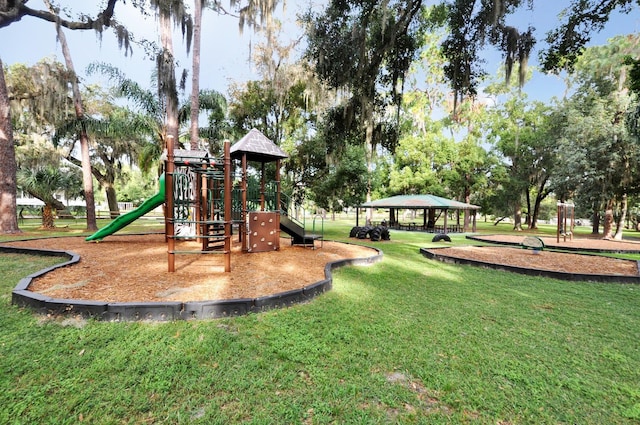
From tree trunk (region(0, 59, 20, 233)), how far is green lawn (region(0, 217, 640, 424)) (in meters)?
10.2

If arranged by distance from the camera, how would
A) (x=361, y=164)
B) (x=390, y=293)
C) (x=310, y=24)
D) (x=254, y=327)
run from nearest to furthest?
(x=254, y=327) < (x=390, y=293) < (x=310, y=24) < (x=361, y=164)

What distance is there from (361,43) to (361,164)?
28.8 feet

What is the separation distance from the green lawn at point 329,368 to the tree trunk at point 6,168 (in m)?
10.2

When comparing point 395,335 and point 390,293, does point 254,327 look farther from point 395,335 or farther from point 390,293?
point 390,293

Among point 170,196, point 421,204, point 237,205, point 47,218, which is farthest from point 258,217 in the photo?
point 421,204

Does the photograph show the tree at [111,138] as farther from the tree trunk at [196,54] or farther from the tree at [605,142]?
the tree at [605,142]

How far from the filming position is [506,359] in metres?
2.82

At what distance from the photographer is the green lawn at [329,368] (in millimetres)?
2041

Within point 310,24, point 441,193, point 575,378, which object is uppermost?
point 310,24

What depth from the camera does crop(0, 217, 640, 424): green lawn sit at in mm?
2041

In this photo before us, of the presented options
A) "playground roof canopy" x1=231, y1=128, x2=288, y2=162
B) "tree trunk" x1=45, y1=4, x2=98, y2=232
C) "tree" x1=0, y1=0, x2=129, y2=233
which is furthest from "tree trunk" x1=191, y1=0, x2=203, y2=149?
"tree trunk" x1=45, y1=4, x2=98, y2=232

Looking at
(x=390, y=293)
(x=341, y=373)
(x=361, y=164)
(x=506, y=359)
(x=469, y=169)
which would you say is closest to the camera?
(x=341, y=373)

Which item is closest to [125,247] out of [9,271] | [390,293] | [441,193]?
[9,271]

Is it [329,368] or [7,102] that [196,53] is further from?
[329,368]
